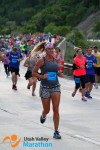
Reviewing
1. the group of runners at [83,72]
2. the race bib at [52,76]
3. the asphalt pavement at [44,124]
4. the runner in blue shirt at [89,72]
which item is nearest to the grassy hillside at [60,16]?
the runner in blue shirt at [89,72]

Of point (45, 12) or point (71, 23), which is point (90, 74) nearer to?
point (71, 23)

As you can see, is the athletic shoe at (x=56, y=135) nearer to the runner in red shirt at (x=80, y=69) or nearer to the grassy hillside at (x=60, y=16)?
the runner in red shirt at (x=80, y=69)

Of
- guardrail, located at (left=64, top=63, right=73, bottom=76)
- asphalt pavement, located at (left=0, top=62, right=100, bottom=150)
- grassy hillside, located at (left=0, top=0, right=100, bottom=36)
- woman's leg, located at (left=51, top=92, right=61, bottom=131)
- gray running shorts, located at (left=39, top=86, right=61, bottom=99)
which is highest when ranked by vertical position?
gray running shorts, located at (left=39, top=86, right=61, bottom=99)

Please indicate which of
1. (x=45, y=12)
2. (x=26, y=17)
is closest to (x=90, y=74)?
(x=45, y=12)

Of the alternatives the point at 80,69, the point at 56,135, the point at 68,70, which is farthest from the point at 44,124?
the point at 68,70

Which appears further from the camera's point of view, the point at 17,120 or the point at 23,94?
the point at 23,94

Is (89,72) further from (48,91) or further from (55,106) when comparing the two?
(55,106)

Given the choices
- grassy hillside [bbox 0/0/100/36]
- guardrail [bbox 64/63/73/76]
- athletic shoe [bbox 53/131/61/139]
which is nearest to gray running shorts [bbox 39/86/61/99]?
athletic shoe [bbox 53/131/61/139]

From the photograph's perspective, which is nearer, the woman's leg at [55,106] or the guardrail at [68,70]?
the woman's leg at [55,106]

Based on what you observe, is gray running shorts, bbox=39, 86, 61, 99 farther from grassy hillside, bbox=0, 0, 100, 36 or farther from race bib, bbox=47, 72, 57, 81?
grassy hillside, bbox=0, 0, 100, 36

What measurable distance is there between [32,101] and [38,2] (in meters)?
110

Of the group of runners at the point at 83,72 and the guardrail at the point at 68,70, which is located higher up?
the group of runners at the point at 83,72

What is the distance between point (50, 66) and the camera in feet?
38.8

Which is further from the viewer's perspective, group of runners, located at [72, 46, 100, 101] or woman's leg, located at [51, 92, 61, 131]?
group of runners, located at [72, 46, 100, 101]
